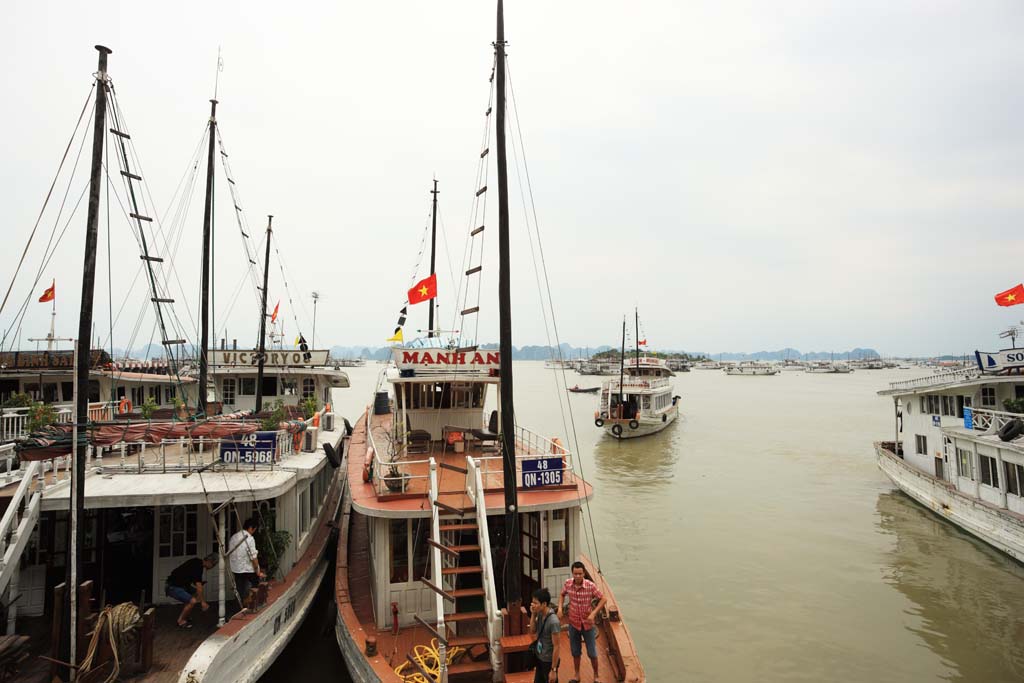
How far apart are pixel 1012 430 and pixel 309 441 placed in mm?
19880

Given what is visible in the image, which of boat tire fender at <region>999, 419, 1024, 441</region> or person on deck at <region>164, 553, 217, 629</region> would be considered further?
boat tire fender at <region>999, 419, 1024, 441</region>

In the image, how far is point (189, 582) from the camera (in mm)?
10000

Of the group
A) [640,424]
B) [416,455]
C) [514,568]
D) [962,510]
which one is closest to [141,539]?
[416,455]

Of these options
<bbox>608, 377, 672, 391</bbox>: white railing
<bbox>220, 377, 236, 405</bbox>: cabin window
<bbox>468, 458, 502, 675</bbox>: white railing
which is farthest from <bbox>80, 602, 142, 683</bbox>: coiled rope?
<bbox>608, 377, 672, 391</bbox>: white railing

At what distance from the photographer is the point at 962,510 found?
18.8 meters

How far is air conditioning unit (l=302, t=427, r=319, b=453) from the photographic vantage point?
13820mm

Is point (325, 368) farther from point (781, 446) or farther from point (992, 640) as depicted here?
point (781, 446)

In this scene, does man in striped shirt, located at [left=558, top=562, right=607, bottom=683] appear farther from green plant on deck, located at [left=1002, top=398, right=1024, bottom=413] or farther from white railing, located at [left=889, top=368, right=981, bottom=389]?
white railing, located at [left=889, top=368, right=981, bottom=389]

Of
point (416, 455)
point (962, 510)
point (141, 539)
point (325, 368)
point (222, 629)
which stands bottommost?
point (962, 510)

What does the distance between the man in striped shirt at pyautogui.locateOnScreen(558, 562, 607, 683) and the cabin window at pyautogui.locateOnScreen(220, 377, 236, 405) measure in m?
19.8

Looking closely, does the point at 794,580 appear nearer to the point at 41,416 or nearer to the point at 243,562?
the point at 243,562

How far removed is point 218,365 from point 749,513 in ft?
74.4

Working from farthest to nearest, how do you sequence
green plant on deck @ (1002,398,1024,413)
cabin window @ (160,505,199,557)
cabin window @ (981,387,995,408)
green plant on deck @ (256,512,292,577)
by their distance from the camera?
cabin window @ (981,387,995,408)
green plant on deck @ (1002,398,1024,413)
green plant on deck @ (256,512,292,577)
cabin window @ (160,505,199,557)

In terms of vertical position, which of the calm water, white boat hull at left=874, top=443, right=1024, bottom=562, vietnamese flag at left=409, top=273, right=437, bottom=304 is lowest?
the calm water
